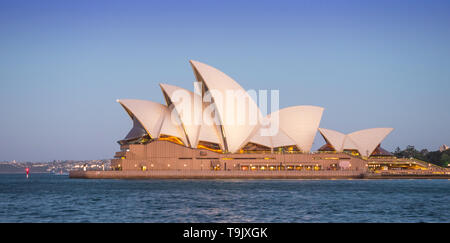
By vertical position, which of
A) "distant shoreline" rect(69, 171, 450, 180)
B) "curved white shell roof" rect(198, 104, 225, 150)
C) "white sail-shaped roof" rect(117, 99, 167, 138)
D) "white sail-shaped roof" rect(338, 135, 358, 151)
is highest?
"white sail-shaped roof" rect(117, 99, 167, 138)

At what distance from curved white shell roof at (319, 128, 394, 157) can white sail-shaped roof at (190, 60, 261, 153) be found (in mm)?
17213

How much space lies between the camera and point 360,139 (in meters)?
93.2

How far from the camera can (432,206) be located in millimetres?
34344

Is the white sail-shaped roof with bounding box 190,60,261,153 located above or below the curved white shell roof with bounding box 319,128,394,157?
above

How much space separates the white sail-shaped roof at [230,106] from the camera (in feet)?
249

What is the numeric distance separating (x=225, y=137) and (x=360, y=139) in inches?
1109

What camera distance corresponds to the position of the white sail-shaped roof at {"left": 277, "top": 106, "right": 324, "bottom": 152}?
87312 mm

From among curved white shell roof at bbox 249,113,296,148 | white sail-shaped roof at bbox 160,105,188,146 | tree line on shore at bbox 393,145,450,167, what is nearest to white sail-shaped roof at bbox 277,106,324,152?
curved white shell roof at bbox 249,113,296,148

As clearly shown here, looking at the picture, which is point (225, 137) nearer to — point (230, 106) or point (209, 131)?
point (209, 131)

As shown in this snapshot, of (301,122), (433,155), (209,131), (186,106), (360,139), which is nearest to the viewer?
(186,106)

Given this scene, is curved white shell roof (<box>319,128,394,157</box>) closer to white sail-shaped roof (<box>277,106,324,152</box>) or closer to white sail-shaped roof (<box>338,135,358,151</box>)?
white sail-shaped roof (<box>338,135,358,151</box>)

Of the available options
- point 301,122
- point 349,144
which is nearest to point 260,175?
point 301,122

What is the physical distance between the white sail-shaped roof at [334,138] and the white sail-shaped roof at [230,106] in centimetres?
1589
